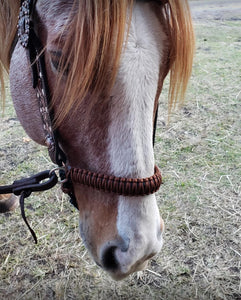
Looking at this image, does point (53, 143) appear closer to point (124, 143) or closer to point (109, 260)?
point (124, 143)

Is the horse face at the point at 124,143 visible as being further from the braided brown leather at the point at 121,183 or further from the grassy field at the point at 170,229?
the grassy field at the point at 170,229

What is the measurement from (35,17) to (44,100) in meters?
0.33

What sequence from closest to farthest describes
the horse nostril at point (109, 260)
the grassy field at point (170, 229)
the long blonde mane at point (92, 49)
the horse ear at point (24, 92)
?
the long blonde mane at point (92, 49)
the horse nostril at point (109, 260)
the horse ear at point (24, 92)
the grassy field at point (170, 229)

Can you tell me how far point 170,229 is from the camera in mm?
2098

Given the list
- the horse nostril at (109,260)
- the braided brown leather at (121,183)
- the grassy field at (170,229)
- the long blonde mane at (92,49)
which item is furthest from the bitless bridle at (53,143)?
the grassy field at (170,229)

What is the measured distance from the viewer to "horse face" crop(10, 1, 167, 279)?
93 centimetres

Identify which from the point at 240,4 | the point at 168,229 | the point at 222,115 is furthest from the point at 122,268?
the point at 240,4

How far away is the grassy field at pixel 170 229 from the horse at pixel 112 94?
2.74 ft

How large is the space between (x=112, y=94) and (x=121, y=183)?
31 centimetres

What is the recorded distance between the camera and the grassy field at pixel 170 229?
1.73 m

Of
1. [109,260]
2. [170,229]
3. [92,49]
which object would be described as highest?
[92,49]

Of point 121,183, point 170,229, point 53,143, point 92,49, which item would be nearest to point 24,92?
point 53,143

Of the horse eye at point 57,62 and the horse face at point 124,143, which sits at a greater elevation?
the horse eye at point 57,62

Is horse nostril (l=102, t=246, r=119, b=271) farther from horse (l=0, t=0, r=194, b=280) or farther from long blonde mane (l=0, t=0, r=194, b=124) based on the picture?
long blonde mane (l=0, t=0, r=194, b=124)
